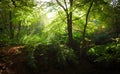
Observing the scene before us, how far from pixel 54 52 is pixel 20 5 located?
133 inches

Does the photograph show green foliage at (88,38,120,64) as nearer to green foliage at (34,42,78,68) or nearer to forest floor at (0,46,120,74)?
forest floor at (0,46,120,74)

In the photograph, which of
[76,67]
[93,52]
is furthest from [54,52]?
[93,52]

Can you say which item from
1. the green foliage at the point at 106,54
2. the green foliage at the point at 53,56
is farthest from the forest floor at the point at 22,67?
the green foliage at the point at 106,54

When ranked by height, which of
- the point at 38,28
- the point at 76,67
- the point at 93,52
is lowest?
the point at 76,67

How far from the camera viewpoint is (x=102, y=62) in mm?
11242

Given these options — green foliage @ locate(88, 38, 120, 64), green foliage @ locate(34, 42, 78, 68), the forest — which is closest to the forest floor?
the forest

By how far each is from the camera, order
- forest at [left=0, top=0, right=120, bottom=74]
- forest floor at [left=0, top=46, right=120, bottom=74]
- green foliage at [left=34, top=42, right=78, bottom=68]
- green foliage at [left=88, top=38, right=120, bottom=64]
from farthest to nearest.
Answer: green foliage at [left=88, top=38, right=120, bottom=64]
green foliage at [left=34, top=42, right=78, bottom=68]
forest at [left=0, top=0, right=120, bottom=74]
forest floor at [left=0, top=46, right=120, bottom=74]

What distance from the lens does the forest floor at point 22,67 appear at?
30.6 feet

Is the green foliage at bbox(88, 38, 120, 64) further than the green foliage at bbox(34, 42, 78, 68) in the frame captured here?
Yes

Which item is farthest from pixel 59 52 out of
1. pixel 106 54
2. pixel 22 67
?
pixel 106 54

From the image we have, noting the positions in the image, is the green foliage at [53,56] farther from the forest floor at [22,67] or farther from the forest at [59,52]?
the forest floor at [22,67]

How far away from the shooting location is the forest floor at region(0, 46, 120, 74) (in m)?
9.34

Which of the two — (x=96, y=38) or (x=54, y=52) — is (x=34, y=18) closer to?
(x=54, y=52)

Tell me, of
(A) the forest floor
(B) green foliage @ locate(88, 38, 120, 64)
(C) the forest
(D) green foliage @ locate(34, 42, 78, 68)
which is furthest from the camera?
Answer: (B) green foliage @ locate(88, 38, 120, 64)
